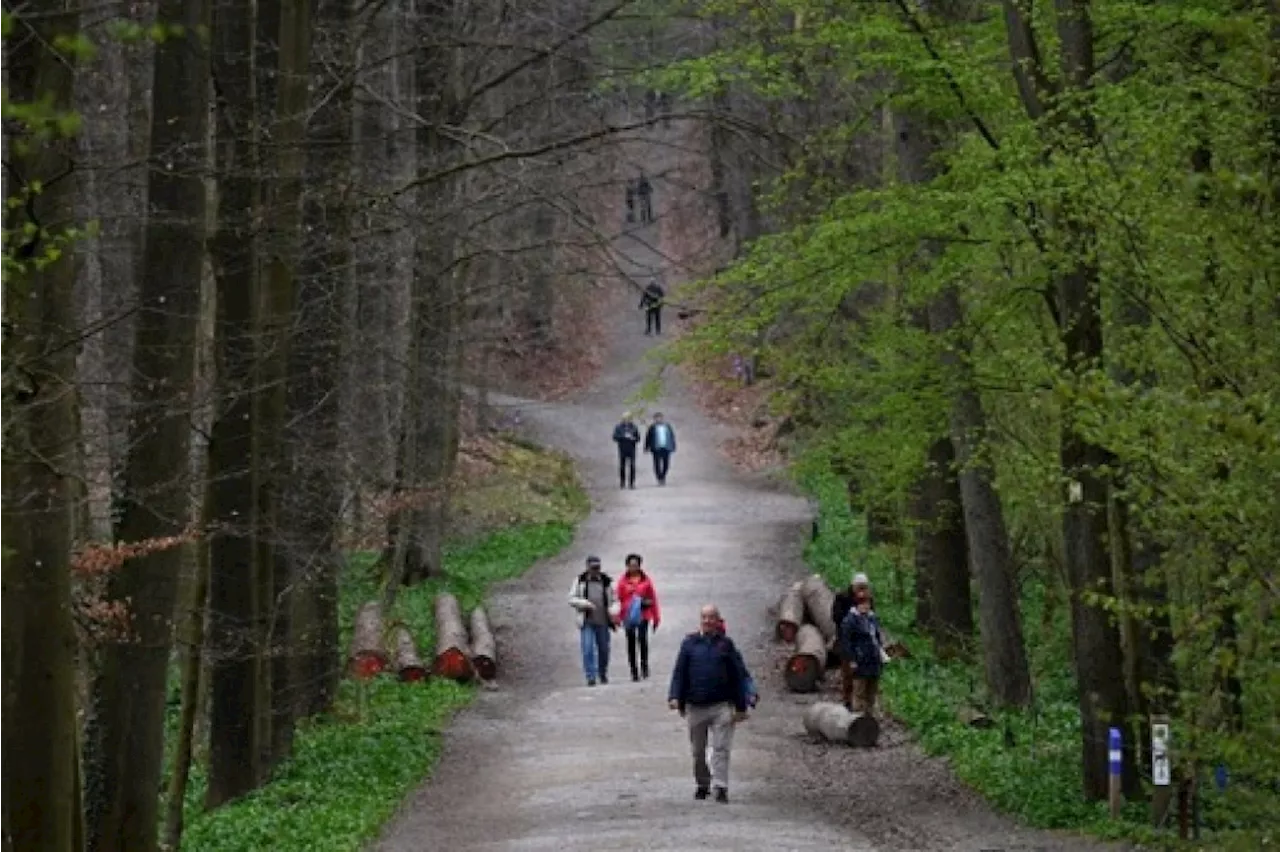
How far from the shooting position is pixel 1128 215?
46.9ft

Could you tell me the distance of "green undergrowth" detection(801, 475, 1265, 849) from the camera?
18.1 metres

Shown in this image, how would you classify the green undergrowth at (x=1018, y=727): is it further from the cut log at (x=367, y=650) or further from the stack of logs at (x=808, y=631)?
the cut log at (x=367, y=650)

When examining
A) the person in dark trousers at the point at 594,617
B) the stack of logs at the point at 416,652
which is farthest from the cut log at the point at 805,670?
the stack of logs at the point at 416,652

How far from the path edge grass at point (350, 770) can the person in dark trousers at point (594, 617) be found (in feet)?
5.10

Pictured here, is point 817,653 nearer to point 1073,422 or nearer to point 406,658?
point 406,658

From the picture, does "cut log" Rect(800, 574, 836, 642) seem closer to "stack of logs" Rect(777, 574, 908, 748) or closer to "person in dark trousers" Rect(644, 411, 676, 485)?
"stack of logs" Rect(777, 574, 908, 748)

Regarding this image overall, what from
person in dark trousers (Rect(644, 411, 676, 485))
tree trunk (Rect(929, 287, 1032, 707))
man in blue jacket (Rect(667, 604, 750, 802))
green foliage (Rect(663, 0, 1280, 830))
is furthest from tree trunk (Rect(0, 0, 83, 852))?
person in dark trousers (Rect(644, 411, 676, 485))

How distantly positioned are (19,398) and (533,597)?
24.3 m

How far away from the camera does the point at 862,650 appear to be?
78.2ft

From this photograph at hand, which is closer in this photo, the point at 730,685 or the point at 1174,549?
the point at 1174,549

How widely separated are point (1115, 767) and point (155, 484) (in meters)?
7.86

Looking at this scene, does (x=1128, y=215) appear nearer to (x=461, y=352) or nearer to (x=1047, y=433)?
(x=1047, y=433)

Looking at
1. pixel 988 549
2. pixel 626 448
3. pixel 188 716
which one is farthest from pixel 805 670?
pixel 626 448

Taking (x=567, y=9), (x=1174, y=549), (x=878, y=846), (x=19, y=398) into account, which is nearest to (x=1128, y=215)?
(x=1174, y=549)
